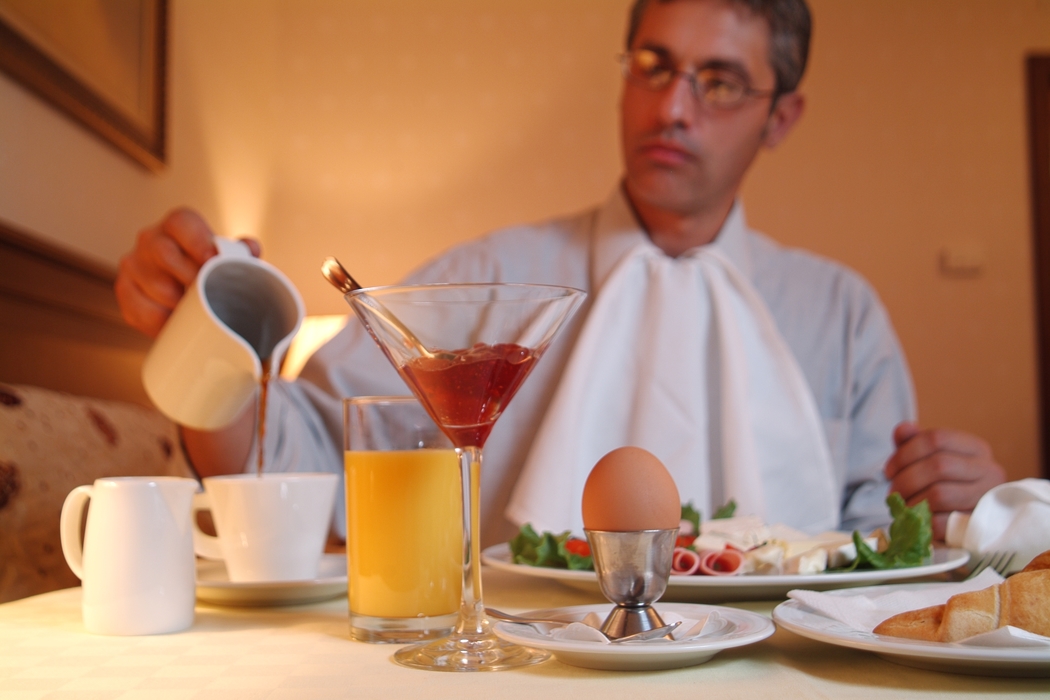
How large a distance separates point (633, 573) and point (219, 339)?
430 millimetres

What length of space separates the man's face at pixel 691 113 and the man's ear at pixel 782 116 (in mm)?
81

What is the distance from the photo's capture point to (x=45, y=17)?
4.77ft

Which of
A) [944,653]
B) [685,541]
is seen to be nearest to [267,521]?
[685,541]

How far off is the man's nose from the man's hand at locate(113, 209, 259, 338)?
945mm

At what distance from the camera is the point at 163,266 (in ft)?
2.82

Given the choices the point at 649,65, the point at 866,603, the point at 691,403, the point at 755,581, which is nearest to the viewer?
the point at 866,603

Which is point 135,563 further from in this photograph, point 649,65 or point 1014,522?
point 649,65

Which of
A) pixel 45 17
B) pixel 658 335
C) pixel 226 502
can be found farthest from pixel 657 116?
pixel 226 502

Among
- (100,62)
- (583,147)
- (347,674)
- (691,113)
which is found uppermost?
(583,147)

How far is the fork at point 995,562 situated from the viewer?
0.74 metres

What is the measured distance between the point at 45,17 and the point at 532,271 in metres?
0.95

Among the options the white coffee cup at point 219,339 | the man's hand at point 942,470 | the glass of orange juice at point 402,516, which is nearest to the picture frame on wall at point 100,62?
the white coffee cup at point 219,339

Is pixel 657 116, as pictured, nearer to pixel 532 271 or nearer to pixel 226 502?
pixel 532 271

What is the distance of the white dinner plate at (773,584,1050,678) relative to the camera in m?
0.43
